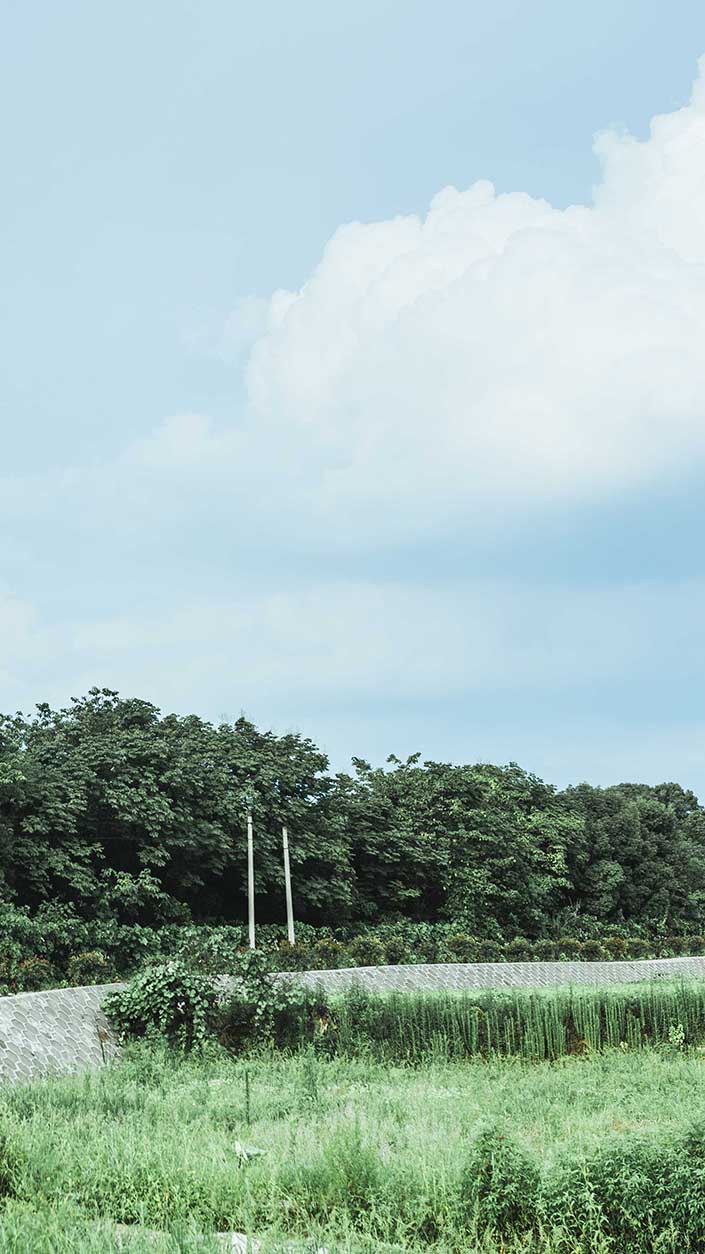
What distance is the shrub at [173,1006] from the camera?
10.7m

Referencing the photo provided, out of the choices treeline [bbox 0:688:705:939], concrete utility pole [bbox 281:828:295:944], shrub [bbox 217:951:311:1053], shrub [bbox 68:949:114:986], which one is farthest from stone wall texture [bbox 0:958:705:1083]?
concrete utility pole [bbox 281:828:295:944]

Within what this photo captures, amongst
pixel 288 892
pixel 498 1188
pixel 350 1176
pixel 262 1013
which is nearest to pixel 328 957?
pixel 288 892

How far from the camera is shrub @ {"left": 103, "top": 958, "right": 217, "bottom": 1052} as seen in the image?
1068cm

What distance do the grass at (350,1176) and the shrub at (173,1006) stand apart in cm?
357

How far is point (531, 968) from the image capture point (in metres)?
18.6

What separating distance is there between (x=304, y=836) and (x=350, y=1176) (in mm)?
18742

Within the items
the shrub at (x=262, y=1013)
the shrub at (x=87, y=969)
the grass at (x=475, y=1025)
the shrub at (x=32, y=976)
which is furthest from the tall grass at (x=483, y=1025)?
the shrub at (x=32, y=976)

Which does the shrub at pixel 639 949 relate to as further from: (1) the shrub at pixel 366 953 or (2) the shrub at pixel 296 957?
(2) the shrub at pixel 296 957

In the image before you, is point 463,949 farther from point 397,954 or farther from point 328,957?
point 328,957

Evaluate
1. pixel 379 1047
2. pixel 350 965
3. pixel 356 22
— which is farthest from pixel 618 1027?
pixel 356 22

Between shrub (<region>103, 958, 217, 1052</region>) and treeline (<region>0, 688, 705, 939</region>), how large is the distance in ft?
22.6

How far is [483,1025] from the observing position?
37.0 feet

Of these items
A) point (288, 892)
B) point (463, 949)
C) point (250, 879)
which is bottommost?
point (463, 949)

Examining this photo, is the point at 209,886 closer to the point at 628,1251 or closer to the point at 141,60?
the point at 141,60
